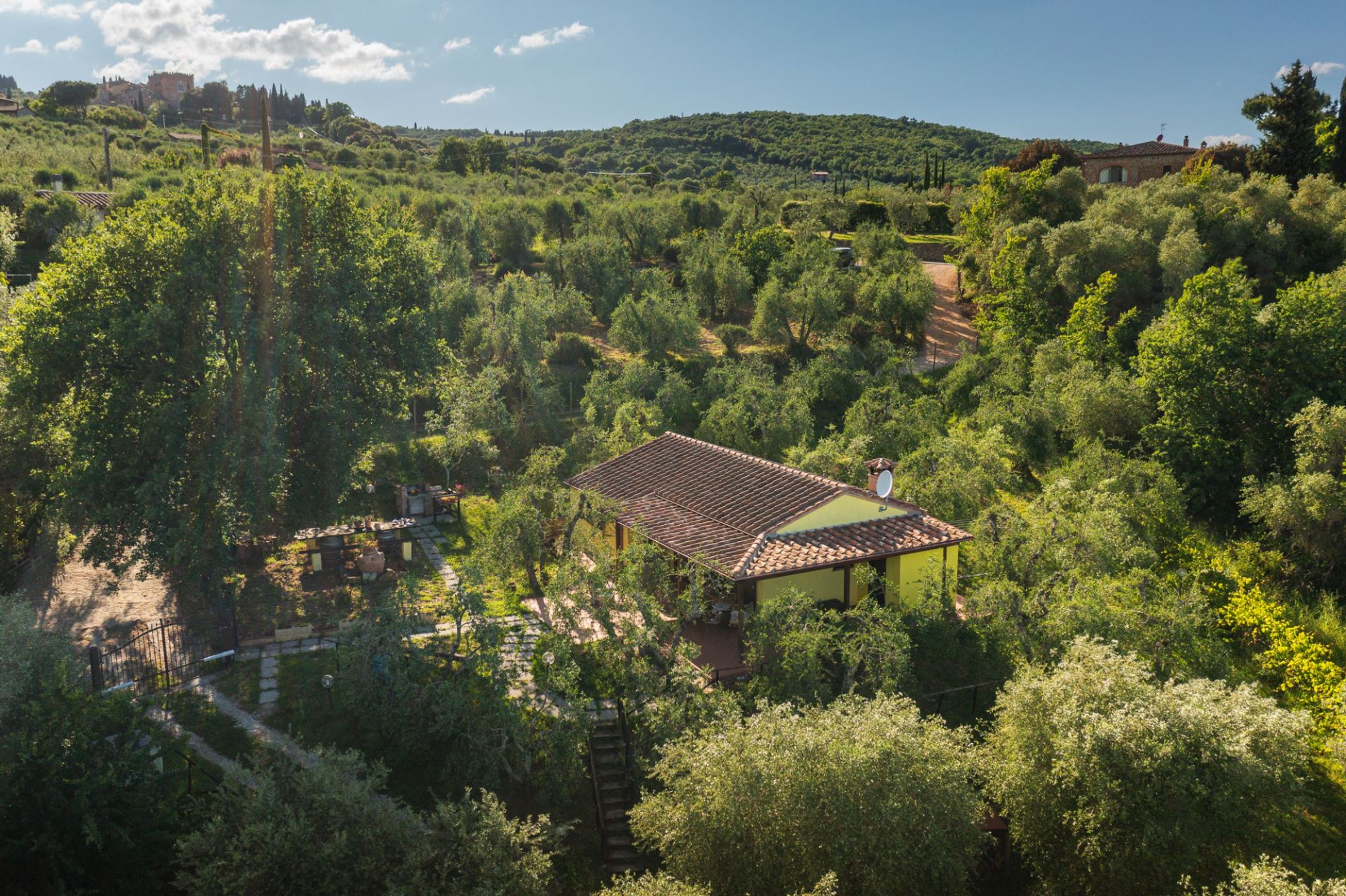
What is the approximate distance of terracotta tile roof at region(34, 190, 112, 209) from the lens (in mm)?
43469

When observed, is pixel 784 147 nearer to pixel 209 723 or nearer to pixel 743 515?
pixel 743 515

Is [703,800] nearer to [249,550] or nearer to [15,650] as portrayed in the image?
[15,650]

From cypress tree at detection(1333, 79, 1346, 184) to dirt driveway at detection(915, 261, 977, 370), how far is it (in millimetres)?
15668

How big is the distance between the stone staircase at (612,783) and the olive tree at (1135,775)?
223 inches

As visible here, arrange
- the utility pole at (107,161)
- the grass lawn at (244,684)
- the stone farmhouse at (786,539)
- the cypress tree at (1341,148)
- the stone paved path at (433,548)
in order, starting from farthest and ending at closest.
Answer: the utility pole at (107,161), the cypress tree at (1341,148), the stone paved path at (433,548), the stone farmhouse at (786,539), the grass lawn at (244,684)

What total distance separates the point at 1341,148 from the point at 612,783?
40.9 meters

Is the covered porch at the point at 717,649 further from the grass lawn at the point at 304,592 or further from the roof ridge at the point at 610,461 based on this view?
the roof ridge at the point at 610,461

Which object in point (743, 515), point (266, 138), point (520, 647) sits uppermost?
point (266, 138)

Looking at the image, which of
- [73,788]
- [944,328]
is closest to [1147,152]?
[944,328]

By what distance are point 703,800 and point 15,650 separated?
31.6ft

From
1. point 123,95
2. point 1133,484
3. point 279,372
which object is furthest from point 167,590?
point 123,95

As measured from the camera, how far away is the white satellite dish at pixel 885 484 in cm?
1939

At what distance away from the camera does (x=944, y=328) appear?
43.2m

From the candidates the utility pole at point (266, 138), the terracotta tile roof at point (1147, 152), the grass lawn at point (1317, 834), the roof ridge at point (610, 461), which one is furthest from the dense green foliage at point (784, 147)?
the grass lawn at point (1317, 834)
